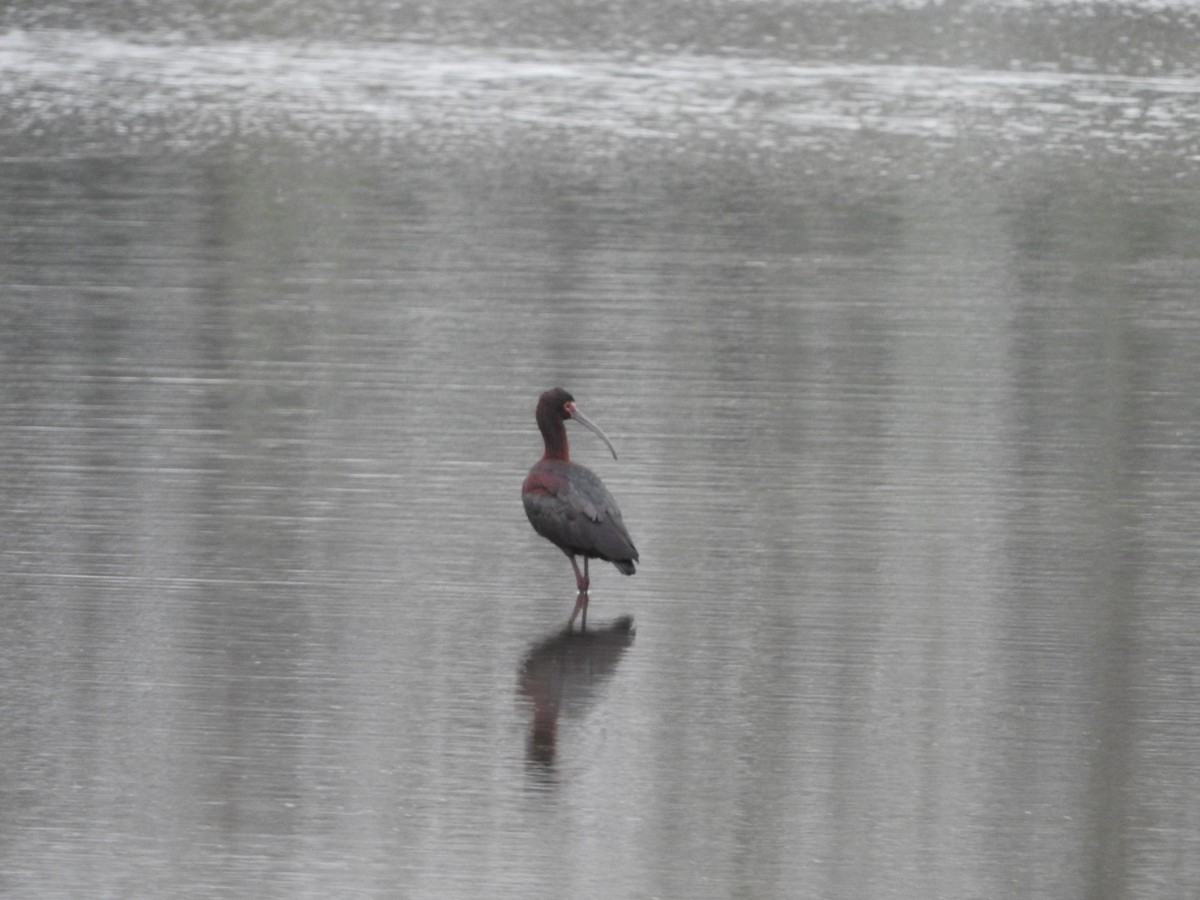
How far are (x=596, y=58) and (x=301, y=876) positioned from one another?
25.4 m

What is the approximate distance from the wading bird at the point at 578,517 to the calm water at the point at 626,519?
216 mm

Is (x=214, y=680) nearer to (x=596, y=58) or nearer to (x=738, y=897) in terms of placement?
(x=738, y=897)

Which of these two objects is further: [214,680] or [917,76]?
[917,76]

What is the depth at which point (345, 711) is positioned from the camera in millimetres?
7898

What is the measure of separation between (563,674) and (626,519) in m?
2.14

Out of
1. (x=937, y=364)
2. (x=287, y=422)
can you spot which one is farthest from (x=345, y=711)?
(x=937, y=364)

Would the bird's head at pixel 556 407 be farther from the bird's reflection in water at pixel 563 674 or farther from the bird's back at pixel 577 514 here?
the bird's reflection in water at pixel 563 674

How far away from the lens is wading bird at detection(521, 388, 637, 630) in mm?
9070

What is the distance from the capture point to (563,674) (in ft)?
27.4

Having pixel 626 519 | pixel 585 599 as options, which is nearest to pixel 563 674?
pixel 585 599

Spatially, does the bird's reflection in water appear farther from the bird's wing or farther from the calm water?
the bird's wing

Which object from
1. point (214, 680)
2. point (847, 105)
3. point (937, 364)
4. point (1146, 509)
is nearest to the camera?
point (214, 680)

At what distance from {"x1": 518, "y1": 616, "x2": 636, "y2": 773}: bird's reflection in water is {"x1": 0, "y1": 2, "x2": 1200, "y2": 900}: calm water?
23 mm

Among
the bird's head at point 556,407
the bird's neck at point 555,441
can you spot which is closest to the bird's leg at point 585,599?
the bird's neck at point 555,441
